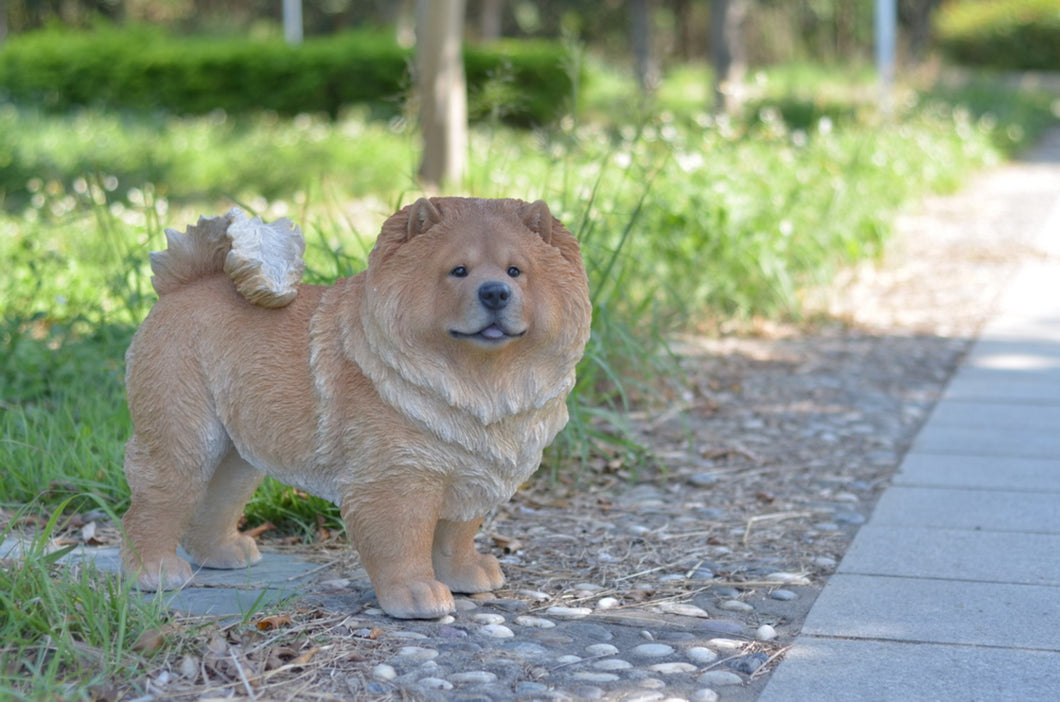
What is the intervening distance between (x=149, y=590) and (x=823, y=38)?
3415 centimetres

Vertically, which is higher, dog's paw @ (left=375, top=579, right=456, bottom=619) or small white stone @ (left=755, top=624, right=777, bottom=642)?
dog's paw @ (left=375, top=579, right=456, bottom=619)

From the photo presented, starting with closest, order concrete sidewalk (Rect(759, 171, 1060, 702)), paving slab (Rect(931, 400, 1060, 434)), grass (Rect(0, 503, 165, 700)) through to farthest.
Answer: grass (Rect(0, 503, 165, 700)) → concrete sidewalk (Rect(759, 171, 1060, 702)) → paving slab (Rect(931, 400, 1060, 434))

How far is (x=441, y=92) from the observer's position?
1038 cm

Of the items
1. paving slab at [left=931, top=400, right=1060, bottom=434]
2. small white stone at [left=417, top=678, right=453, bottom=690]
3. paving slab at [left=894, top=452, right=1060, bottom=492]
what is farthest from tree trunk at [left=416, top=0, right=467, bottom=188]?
small white stone at [left=417, top=678, right=453, bottom=690]

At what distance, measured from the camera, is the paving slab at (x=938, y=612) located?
3.11 metres

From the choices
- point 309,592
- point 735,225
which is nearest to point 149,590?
point 309,592

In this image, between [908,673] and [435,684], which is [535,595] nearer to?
[435,684]

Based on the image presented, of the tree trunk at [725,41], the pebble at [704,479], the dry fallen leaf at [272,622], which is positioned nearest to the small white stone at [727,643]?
the dry fallen leaf at [272,622]

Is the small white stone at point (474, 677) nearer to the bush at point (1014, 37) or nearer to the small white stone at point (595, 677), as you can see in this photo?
the small white stone at point (595, 677)

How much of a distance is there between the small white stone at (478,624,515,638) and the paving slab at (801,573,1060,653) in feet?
2.21

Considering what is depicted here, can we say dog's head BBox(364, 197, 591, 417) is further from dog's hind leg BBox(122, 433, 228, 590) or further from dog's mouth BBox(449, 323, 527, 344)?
dog's hind leg BBox(122, 433, 228, 590)

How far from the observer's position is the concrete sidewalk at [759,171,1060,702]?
2.84 meters

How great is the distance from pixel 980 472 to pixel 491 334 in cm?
258

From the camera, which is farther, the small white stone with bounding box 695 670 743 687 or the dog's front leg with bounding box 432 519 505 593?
the dog's front leg with bounding box 432 519 505 593
